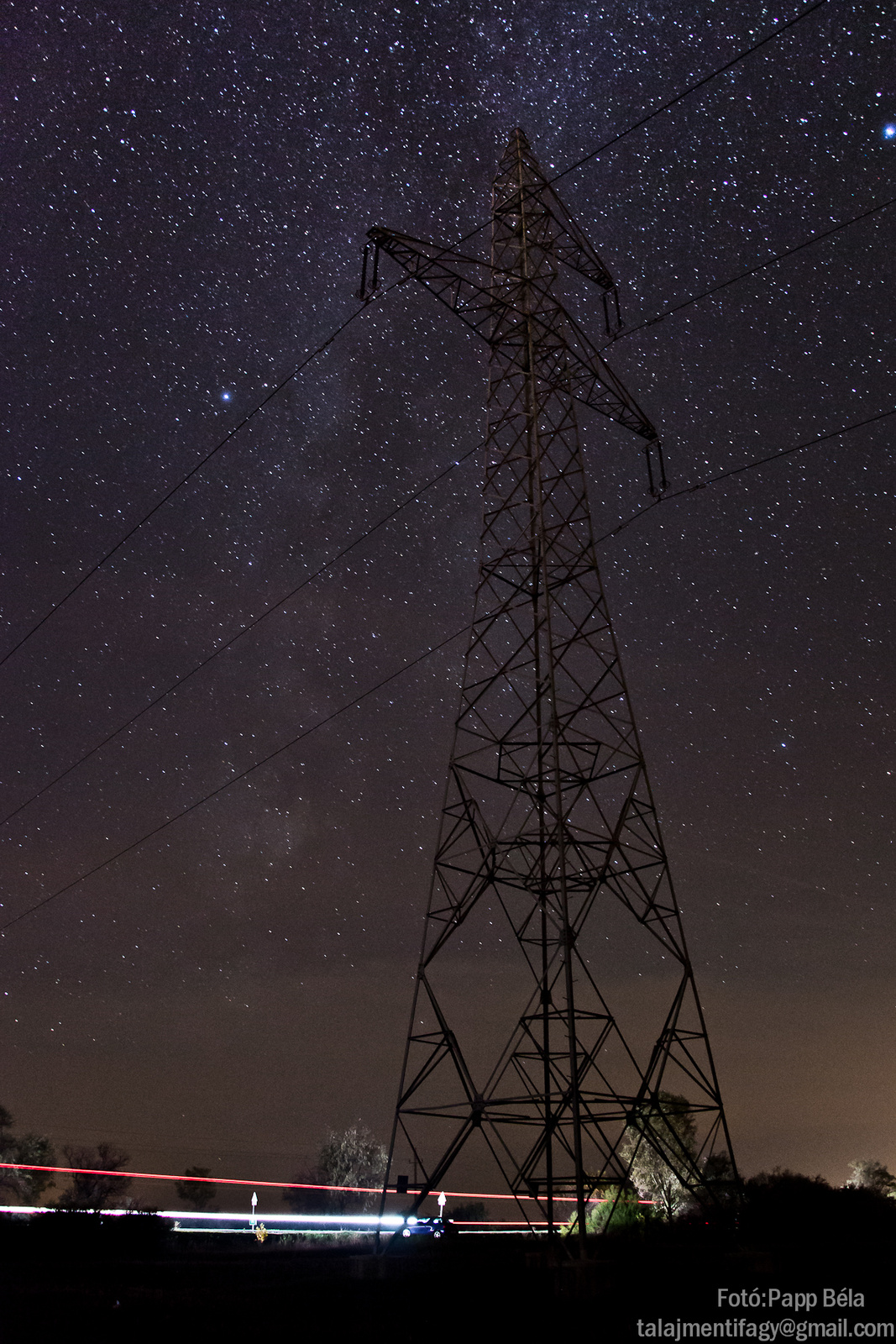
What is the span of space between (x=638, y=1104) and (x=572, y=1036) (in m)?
2.84

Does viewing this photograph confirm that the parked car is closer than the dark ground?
No

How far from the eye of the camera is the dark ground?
12836 millimetres

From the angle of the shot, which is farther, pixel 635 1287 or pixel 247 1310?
pixel 635 1287

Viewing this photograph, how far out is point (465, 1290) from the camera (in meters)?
14.6

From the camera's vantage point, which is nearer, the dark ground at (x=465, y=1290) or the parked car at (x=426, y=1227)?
the dark ground at (x=465, y=1290)

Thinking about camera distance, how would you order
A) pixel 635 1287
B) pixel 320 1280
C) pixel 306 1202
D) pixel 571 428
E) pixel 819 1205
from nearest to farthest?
pixel 635 1287, pixel 320 1280, pixel 571 428, pixel 819 1205, pixel 306 1202

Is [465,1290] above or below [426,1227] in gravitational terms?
below

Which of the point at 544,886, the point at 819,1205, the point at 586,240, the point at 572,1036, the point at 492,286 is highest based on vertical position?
the point at 586,240

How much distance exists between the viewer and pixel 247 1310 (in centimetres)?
1316

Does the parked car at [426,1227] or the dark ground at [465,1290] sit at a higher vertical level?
the parked car at [426,1227]

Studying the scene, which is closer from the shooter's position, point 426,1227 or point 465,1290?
point 465,1290

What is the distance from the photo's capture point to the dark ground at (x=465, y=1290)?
1284cm

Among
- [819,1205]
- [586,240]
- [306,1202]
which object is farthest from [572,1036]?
[306,1202]

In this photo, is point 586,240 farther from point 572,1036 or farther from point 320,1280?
point 320,1280
